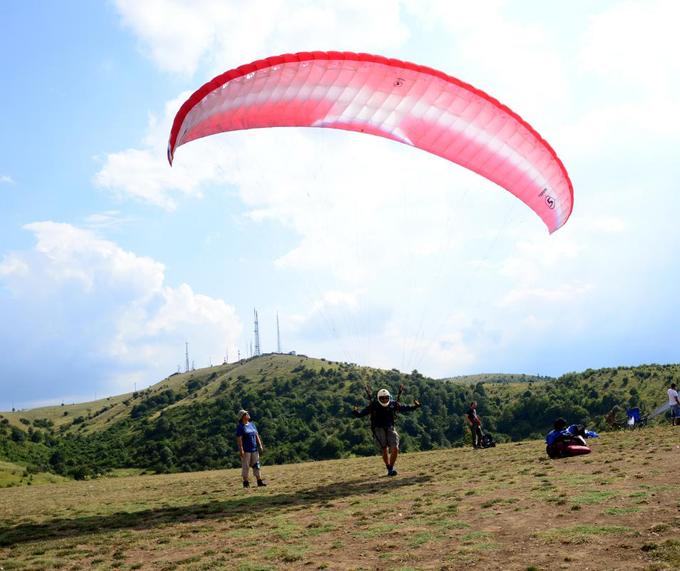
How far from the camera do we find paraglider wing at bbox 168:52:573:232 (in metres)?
13.8

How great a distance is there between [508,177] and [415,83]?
3.81 m

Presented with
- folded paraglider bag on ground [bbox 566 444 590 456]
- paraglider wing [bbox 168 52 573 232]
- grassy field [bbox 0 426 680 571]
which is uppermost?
paraglider wing [bbox 168 52 573 232]

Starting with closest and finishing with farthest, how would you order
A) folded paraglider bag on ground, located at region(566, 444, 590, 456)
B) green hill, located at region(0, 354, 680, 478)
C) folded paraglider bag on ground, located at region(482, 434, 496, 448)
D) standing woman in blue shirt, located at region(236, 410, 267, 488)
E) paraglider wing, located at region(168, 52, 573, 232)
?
paraglider wing, located at region(168, 52, 573, 232), folded paraglider bag on ground, located at region(566, 444, 590, 456), standing woman in blue shirt, located at region(236, 410, 267, 488), folded paraglider bag on ground, located at region(482, 434, 496, 448), green hill, located at region(0, 354, 680, 478)

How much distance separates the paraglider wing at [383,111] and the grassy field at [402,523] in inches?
291

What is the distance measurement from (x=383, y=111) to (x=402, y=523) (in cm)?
954

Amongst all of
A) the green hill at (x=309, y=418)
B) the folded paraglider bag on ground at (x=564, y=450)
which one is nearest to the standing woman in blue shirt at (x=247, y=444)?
the folded paraglider bag on ground at (x=564, y=450)

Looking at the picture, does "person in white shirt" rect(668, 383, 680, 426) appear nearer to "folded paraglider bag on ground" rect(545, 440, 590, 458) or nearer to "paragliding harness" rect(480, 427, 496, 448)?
"paragliding harness" rect(480, 427, 496, 448)

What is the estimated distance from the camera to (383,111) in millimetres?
15086

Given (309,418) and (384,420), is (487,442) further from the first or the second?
→ (309,418)

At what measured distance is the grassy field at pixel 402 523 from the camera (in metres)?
7.27

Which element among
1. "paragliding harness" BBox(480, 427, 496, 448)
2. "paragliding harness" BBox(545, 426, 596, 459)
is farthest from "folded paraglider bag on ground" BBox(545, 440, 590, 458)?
"paragliding harness" BBox(480, 427, 496, 448)

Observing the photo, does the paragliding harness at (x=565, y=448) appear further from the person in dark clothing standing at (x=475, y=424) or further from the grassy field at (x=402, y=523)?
the person in dark clothing standing at (x=475, y=424)

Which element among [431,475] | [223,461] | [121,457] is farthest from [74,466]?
[431,475]

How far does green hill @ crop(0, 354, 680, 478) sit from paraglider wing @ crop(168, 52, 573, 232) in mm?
34166
